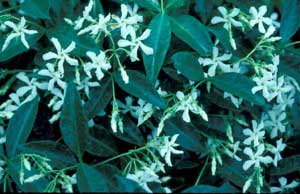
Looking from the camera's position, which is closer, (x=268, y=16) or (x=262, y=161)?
(x=262, y=161)

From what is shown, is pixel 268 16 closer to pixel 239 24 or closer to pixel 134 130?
pixel 239 24

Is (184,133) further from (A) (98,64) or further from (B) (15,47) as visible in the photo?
(B) (15,47)

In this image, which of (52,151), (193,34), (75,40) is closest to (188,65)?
(193,34)

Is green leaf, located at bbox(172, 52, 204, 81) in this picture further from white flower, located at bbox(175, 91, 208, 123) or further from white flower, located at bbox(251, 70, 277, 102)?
white flower, located at bbox(251, 70, 277, 102)

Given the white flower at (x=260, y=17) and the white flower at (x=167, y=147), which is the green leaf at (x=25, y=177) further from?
the white flower at (x=260, y=17)

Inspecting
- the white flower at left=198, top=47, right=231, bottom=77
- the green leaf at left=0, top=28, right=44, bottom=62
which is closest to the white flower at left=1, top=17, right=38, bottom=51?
the green leaf at left=0, top=28, right=44, bottom=62

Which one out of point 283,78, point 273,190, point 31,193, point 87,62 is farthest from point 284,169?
point 31,193
